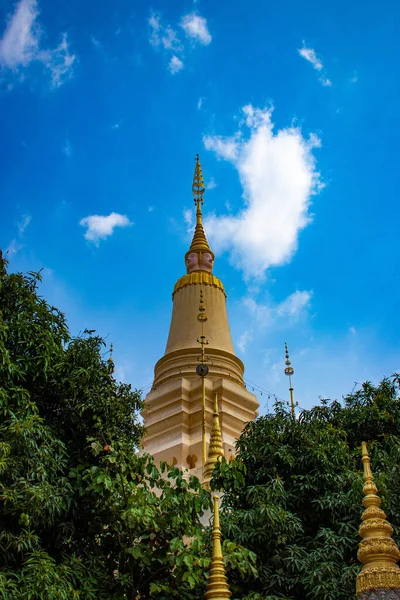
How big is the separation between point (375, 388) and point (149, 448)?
960 centimetres

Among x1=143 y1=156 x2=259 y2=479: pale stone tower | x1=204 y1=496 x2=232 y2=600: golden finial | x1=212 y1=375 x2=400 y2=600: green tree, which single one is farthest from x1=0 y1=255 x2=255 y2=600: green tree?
x1=143 y1=156 x2=259 y2=479: pale stone tower

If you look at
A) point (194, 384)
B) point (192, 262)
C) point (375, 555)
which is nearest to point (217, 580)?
point (375, 555)

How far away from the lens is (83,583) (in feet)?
29.2

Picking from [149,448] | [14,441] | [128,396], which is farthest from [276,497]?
[149,448]

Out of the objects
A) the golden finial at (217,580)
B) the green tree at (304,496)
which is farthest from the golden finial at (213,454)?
the golden finial at (217,580)

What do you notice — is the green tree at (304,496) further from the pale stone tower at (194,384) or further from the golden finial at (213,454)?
the pale stone tower at (194,384)

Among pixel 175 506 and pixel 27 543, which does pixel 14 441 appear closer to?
pixel 27 543

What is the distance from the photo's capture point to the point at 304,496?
11.7 meters

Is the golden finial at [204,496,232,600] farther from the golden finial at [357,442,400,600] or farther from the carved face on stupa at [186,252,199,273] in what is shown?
the carved face on stupa at [186,252,199,273]

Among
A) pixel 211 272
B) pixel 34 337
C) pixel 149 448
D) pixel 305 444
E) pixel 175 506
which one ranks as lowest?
pixel 175 506

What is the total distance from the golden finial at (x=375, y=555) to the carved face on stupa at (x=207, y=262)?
2053 centimetres

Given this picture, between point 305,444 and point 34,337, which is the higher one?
point 34,337

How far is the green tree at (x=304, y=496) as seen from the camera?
10195 millimetres

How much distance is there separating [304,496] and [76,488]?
4096mm
